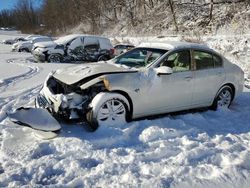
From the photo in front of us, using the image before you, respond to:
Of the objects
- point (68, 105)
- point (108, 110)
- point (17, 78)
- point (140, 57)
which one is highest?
point (140, 57)

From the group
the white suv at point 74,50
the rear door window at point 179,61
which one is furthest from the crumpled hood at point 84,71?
the white suv at point 74,50

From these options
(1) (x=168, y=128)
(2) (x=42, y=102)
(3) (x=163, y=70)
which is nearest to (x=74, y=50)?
(2) (x=42, y=102)

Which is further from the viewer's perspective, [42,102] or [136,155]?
[42,102]

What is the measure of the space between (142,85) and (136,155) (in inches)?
66.1

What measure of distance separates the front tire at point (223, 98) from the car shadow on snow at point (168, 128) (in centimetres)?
16

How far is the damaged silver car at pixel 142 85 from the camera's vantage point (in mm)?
5926

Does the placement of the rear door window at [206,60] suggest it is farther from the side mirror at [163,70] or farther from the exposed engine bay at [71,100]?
the exposed engine bay at [71,100]

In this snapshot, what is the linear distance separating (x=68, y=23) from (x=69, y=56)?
4717cm

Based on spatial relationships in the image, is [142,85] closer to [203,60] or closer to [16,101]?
[203,60]

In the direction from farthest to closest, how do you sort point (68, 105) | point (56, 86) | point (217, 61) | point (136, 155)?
point (217, 61) → point (56, 86) → point (68, 105) → point (136, 155)

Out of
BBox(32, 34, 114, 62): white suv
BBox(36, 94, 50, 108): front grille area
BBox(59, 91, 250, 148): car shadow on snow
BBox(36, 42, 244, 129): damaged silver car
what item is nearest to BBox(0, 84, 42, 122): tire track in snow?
BBox(36, 94, 50, 108): front grille area

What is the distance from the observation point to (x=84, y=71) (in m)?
6.30

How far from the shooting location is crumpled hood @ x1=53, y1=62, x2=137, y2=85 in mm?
6086

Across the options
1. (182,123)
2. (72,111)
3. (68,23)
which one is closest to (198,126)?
(182,123)
